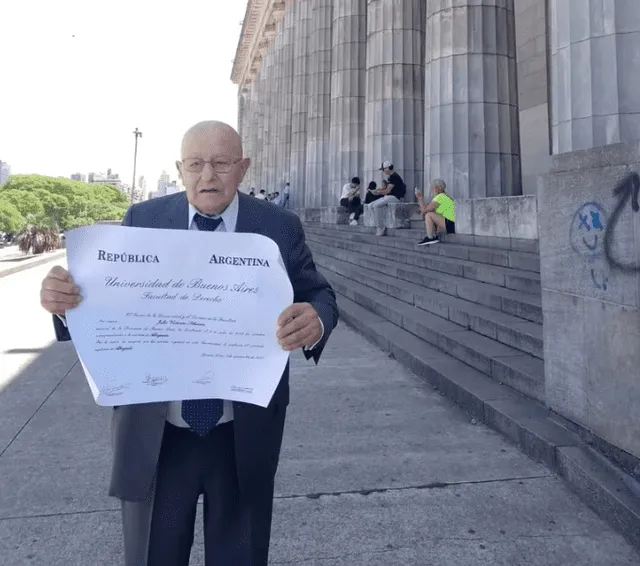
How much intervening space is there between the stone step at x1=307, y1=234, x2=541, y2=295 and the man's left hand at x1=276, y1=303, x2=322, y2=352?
5.61 m

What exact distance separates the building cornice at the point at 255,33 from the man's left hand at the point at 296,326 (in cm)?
4228

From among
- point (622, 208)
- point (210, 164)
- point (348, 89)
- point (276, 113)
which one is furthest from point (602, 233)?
point (276, 113)

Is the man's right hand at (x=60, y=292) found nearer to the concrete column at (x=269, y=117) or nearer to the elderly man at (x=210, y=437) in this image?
the elderly man at (x=210, y=437)

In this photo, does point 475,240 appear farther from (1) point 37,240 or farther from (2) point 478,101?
(1) point 37,240

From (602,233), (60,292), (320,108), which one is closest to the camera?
(60,292)

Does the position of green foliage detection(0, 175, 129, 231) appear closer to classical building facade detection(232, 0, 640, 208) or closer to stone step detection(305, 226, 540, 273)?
classical building facade detection(232, 0, 640, 208)

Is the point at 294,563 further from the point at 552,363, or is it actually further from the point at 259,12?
the point at 259,12

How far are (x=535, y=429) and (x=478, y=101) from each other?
9938 mm

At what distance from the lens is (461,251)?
32.0ft

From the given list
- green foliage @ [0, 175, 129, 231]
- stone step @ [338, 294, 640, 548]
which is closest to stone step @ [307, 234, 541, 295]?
stone step @ [338, 294, 640, 548]

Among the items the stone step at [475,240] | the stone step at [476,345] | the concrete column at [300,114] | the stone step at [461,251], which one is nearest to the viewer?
the stone step at [476,345]

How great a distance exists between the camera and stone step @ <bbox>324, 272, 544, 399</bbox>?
491 centimetres

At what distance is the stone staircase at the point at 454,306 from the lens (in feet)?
18.3

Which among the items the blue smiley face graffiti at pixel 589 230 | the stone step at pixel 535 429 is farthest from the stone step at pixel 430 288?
the blue smiley face graffiti at pixel 589 230
